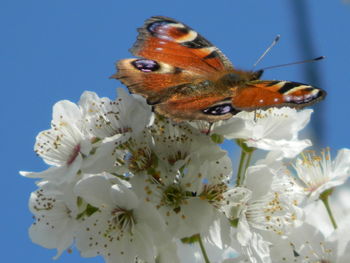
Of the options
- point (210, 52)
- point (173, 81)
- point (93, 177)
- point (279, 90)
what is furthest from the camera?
point (210, 52)

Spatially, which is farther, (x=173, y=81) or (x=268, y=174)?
(x=173, y=81)

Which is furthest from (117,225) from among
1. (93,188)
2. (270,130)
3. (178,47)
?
(178,47)

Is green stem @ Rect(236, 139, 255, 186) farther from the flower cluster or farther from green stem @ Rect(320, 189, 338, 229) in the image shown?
green stem @ Rect(320, 189, 338, 229)

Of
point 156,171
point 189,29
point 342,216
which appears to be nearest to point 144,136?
point 156,171

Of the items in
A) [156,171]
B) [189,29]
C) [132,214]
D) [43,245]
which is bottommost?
[43,245]

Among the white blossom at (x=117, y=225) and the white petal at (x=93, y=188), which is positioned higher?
the white petal at (x=93, y=188)

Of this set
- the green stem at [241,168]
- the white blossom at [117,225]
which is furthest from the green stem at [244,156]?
the white blossom at [117,225]

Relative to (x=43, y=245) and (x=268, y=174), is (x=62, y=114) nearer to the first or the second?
(x=43, y=245)

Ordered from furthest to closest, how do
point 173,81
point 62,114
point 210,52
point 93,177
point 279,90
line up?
point 210,52
point 173,81
point 62,114
point 279,90
point 93,177

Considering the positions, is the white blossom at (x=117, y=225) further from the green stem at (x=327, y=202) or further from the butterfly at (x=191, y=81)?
the green stem at (x=327, y=202)
